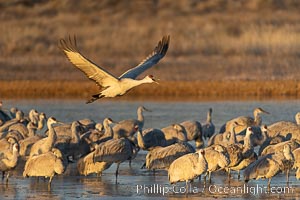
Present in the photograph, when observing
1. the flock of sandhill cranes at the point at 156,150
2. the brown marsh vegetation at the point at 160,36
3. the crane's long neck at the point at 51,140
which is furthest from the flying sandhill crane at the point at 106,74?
the brown marsh vegetation at the point at 160,36

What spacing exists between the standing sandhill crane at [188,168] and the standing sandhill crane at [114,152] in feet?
5.18

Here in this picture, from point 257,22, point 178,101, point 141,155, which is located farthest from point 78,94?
point 257,22

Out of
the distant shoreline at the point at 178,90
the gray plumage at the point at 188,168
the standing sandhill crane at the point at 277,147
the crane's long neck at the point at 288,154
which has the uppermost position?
the distant shoreline at the point at 178,90

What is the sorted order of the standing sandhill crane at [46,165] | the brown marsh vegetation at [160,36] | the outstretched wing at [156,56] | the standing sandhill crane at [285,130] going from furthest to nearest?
the brown marsh vegetation at [160,36] < the standing sandhill crane at [285,130] < the outstretched wing at [156,56] < the standing sandhill crane at [46,165]

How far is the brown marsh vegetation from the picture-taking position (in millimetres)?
46344

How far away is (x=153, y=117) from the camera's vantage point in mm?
25859

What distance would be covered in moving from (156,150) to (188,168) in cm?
196

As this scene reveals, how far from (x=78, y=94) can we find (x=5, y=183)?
19.9 m

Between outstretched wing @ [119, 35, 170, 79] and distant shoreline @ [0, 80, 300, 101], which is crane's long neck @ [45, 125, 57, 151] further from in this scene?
distant shoreline @ [0, 80, 300, 101]

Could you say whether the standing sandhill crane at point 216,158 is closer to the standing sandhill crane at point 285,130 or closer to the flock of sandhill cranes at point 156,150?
the flock of sandhill cranes at point 156,150

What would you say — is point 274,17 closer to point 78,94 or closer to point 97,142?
point 78,94

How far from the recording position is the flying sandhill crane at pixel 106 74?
568 inches

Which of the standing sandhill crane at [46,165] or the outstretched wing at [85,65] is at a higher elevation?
the outstretched wing at [85,65]

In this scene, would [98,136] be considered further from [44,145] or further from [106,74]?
[106,74]
